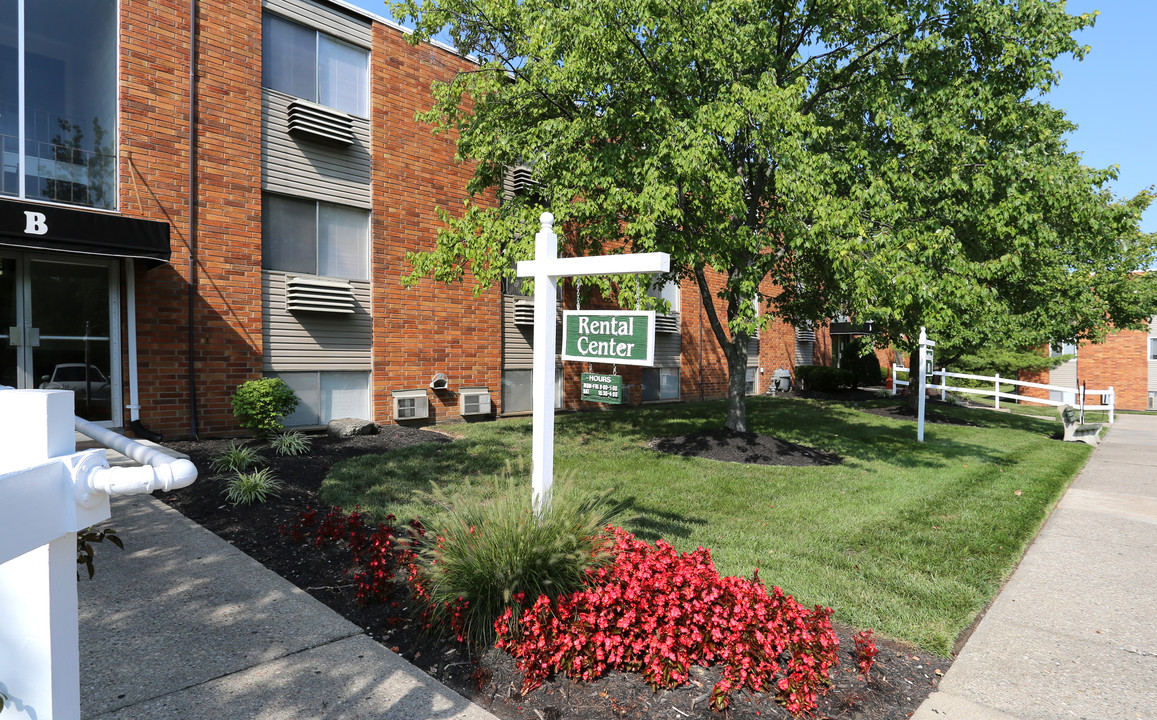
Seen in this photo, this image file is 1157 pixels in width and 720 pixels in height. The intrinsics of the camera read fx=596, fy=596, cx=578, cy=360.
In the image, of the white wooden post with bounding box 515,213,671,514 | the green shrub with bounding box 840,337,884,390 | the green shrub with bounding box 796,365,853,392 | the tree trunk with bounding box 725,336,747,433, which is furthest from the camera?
the green shrub with bounding box 840,337,884,390

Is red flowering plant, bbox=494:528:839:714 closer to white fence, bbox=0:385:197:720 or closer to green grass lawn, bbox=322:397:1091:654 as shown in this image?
green grass lawn, bbox=322:397:1091:654

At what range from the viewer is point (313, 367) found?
1126cm

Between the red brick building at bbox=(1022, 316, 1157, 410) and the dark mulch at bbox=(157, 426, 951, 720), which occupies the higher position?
the red brick building at bbox=(1022, 316, 1157, 410)

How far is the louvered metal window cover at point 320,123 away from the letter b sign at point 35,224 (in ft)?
14.9

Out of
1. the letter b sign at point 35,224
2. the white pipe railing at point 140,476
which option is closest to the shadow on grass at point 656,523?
the white pipe railing at point 140,476

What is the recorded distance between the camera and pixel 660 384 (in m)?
19.0

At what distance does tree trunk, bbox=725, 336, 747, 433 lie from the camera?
11.3m

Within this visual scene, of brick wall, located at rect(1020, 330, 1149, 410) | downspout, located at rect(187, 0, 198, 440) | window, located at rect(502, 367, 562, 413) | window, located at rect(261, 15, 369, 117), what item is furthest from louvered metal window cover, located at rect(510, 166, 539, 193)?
brick wall, located at rect(1020, 330, 1149, 410)

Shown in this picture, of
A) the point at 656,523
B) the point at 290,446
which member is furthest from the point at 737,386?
the point at 290,446

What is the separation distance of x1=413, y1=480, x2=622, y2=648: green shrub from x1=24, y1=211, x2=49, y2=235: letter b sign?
23.7 ft

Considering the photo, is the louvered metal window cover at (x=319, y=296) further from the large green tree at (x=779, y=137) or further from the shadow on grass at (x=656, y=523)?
the shadow on grass at (x=656, y=523)

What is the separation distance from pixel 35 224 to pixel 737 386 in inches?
424

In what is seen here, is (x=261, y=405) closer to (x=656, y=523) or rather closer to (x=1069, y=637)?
(x=656, y=523)

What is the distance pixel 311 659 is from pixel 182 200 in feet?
29.7
